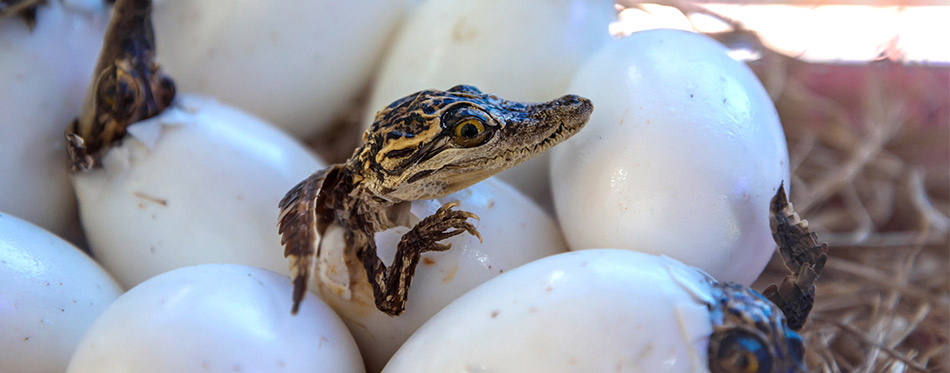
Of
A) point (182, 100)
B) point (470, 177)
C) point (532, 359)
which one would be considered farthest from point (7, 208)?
point (532, 359)

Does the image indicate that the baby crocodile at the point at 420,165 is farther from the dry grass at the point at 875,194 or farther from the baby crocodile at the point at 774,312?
the dry grass at the point at 875,194

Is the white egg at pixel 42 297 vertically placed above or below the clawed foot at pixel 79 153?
below

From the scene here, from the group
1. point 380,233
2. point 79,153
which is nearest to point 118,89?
point 79,153

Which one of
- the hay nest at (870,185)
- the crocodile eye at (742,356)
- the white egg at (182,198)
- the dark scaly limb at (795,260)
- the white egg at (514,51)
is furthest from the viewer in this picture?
the hay nest at (870,185)

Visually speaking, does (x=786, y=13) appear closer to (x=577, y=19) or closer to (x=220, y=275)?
(x=577, y=19)

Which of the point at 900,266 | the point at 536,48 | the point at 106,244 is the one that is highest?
the point at 536,48

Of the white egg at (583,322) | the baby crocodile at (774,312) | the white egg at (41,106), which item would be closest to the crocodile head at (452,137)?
the white egg at (583,322)
